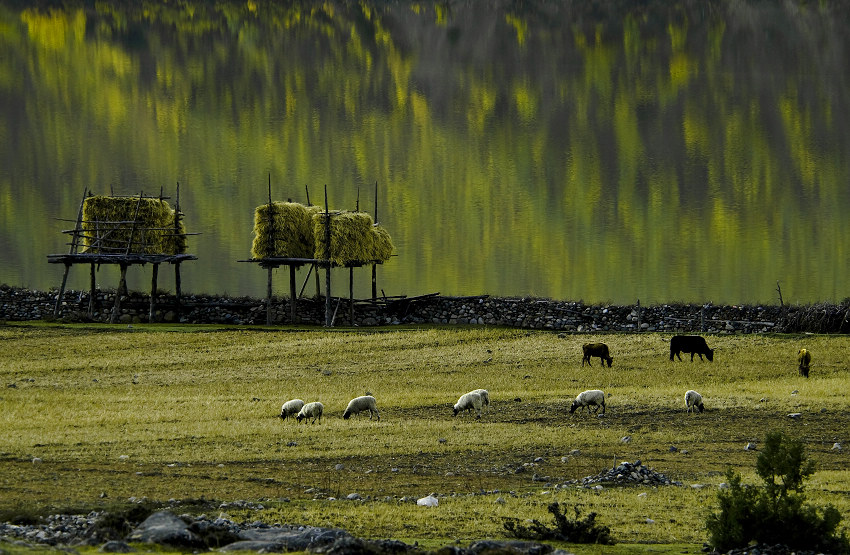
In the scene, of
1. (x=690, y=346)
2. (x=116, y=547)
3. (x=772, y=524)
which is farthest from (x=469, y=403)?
(x=116, y=547)

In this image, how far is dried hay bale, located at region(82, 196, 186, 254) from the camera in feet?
218

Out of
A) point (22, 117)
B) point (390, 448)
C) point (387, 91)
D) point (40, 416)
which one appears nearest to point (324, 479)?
point (390, 448)

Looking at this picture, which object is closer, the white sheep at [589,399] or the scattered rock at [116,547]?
the scattered rock at [116,547]

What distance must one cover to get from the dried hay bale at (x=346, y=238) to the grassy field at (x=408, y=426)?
8.39 meters

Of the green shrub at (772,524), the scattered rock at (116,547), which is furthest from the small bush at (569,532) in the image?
the scattered rock at (116,547)

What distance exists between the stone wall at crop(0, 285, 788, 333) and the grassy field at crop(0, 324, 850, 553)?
6.81 meters

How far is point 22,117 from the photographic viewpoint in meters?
172

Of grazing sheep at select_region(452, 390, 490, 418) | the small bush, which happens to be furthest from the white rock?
grazing sheep at select_region(452, 390, 490, 418)

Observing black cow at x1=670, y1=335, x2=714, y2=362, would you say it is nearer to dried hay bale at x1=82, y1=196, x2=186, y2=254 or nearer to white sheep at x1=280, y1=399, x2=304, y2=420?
white sheep at x1=280, y1=399, x2=304, y2=420

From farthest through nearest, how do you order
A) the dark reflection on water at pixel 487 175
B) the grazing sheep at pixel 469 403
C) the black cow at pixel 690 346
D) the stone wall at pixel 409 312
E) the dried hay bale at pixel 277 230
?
the dark reflection on water at pixel 487 175, the dried hay bale at pixel 277 230, the stone wall at pixel 409 312, the black cow at pixel 690 346, the grazing sheep at pixel 469 403

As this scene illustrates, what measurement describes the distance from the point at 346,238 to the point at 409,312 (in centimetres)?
537

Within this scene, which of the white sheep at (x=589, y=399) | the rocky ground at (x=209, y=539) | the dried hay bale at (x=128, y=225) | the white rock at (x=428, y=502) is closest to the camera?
the rocky ground at (x=209, y=539)

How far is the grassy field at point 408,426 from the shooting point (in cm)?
2112

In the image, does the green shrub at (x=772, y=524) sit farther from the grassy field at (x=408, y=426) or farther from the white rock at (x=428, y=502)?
the white rock at (x=428, y=502)
